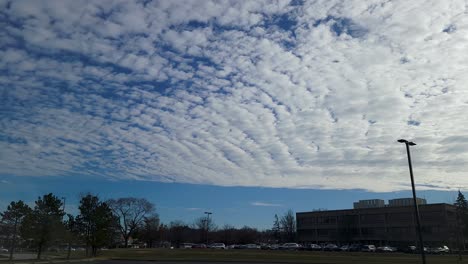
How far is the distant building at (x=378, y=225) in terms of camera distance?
104113 mm

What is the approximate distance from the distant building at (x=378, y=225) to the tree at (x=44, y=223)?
75.3 metres

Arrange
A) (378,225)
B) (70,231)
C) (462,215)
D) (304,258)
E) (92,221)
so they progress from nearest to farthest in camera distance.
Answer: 1. (304,258)
2. (70,231)
3. (92,221)
4. (462,215)
5. (378,225)

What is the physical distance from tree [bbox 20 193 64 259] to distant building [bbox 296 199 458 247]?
7528cm

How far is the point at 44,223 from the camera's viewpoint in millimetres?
49250

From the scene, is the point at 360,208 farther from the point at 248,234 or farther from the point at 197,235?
the point at 197,235

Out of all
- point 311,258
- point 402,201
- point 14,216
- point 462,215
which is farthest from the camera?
point 402,201

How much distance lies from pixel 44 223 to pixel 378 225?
3716 inches

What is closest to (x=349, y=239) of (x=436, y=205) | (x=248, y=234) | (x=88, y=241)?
(x=436, y=205)

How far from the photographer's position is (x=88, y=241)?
59438mm

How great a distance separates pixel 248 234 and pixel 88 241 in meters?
96.3

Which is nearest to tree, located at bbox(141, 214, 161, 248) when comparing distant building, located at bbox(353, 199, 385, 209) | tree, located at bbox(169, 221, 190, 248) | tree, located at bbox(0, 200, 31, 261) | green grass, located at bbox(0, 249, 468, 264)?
tree, located at bbox(169, 221, 190, 248)

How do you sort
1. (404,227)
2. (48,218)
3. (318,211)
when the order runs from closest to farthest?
(48,218)
(404,227)
(318,211)

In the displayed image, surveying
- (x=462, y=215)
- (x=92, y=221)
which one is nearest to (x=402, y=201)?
(x=462, y=215)

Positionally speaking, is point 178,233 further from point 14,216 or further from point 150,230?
point 14,216
